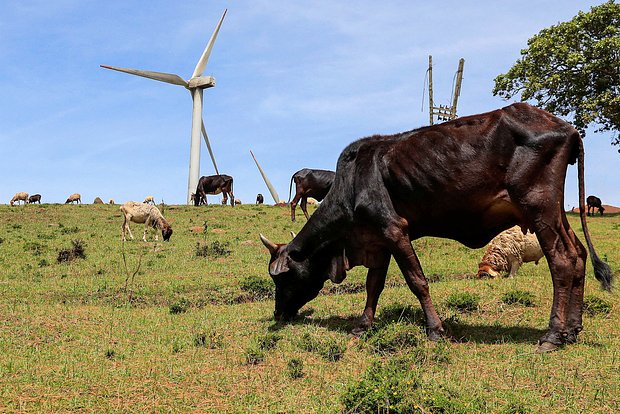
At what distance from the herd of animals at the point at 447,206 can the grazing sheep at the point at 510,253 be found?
18.2 feet

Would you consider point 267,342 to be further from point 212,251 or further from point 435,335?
point 212,251

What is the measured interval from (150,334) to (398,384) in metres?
5.16

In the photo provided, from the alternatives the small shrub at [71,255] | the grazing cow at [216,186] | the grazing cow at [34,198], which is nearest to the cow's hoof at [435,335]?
the small shrub at [71,255]

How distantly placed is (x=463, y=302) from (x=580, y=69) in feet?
102

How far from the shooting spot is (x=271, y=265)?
34.4 ft

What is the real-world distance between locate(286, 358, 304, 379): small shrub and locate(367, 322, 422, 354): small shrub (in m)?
1.27

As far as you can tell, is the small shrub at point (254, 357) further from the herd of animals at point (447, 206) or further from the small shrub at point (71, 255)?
the small shrub at point (71, 255)

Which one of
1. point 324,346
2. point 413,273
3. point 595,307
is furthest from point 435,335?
point 595,307

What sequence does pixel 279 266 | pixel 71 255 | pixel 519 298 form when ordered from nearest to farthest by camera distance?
pixel 279 266, pixel 519 298, pixel 71 255

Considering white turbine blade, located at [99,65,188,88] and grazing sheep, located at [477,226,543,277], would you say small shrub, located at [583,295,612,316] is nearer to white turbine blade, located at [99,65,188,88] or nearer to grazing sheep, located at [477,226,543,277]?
grazing sheep, located at [477,226,543,277]

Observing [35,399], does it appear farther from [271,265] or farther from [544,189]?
[544,189]

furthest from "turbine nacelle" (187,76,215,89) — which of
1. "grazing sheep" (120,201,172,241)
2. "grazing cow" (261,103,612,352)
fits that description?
"grazing cow" (261,103,612,352)

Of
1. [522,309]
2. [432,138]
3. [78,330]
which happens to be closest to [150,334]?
[78,330]

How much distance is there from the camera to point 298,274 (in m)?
10.2
